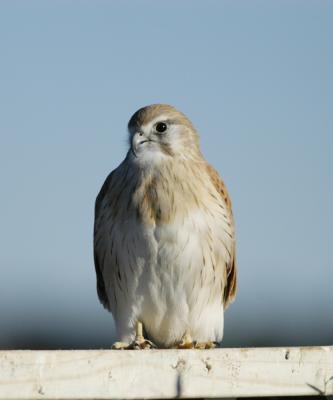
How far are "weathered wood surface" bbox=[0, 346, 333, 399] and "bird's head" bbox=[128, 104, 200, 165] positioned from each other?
2303 mm

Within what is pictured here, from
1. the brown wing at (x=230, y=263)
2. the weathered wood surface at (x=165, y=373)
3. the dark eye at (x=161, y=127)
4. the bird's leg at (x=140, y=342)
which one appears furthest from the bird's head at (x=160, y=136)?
the weathered wood surface at (x=165, y=373)

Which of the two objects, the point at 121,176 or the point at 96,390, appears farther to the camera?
the point at 121,176

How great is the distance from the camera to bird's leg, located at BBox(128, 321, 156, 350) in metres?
6.75

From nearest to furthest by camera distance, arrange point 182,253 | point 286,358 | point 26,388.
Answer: point 26,388 < point 286,358 < point 182,253

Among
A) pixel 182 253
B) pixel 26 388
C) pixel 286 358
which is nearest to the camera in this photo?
pixel 26 388

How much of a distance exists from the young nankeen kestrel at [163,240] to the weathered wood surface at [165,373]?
1.76 meters

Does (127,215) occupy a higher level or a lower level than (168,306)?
higher

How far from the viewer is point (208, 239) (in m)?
6.89

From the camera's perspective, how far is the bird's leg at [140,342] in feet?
22.1

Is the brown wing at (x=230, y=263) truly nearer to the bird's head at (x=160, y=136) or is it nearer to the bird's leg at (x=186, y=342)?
the bird's head at (x=160, y=136)

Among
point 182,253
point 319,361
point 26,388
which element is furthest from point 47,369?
point 182,253

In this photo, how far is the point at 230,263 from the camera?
7.23 m

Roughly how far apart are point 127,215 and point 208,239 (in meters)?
0.50

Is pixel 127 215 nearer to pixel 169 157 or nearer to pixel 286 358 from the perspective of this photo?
pixel 169 157
